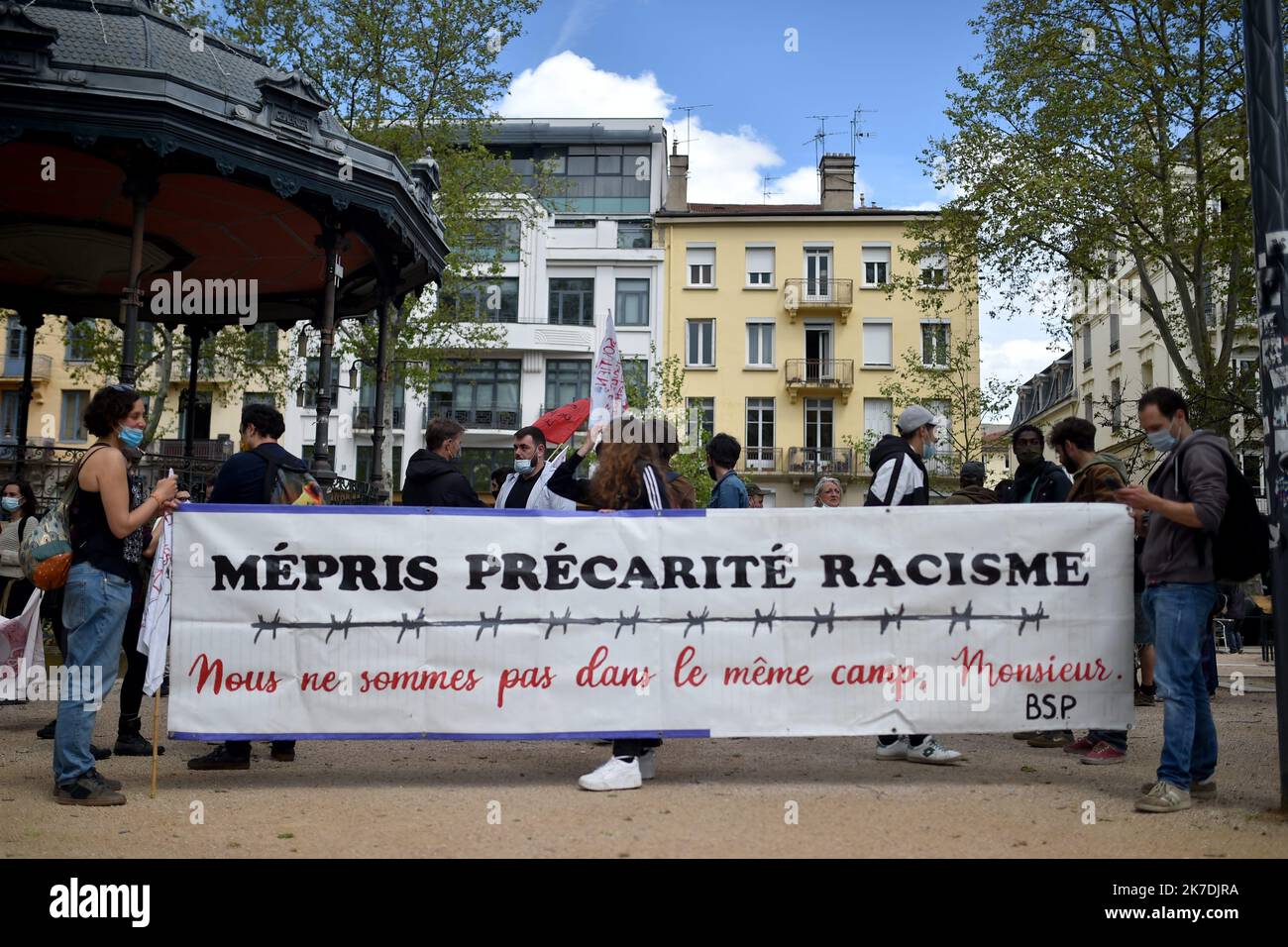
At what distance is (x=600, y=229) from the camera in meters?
53.0

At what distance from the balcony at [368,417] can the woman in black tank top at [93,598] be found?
4542 cm

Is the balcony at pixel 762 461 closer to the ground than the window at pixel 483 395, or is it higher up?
closer to the ground

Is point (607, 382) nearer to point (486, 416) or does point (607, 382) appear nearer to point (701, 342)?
point (486, 416)

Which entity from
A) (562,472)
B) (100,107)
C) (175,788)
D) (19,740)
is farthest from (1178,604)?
(100,107)

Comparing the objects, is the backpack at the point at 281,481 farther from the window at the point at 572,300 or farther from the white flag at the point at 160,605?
the window at the point at 572,300

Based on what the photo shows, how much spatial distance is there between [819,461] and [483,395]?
52.6ft

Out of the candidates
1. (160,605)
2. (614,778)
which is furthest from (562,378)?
(614,778)

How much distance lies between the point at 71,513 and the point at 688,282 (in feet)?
159

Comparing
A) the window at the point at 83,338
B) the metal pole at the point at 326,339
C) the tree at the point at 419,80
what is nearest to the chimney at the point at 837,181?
the tree at the point at 419,80

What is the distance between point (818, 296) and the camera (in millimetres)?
53031

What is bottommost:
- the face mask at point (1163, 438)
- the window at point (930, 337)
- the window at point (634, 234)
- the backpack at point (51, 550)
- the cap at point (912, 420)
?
the backpack at point (51, 550)

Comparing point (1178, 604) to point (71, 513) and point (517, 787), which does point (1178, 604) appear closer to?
point (517, 787)

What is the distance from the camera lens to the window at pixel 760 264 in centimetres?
5347

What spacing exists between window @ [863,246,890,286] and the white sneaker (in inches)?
1940
